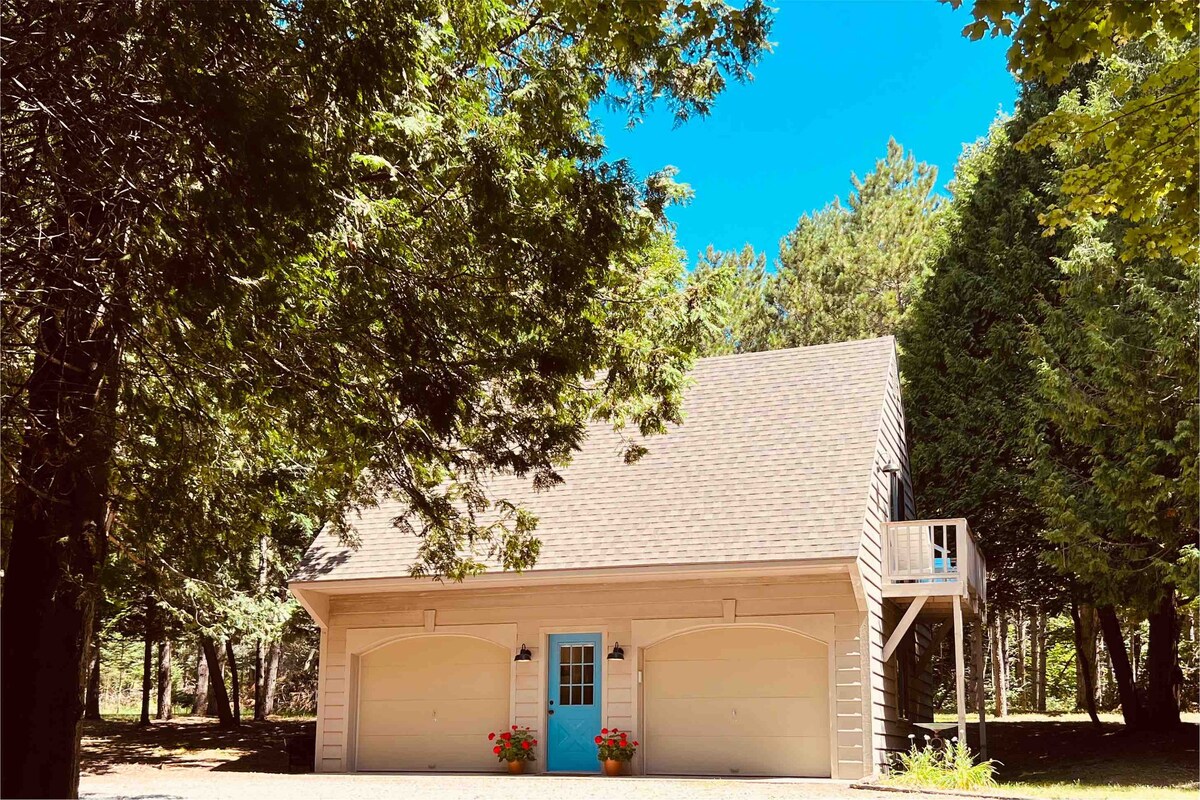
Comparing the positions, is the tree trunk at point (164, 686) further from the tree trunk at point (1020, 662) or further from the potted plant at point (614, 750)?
the tree trunk at point (1020, 662)

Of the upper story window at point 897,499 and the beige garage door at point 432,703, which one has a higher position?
the upper story window at point 897,499

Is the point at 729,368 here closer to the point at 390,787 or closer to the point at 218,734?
the point at 390,787

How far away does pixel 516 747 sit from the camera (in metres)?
15.0

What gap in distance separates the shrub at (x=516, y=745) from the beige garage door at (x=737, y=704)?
1582 millimetres

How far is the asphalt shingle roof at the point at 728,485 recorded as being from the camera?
568 inches

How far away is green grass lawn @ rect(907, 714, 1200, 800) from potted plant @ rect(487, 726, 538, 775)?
6.01 meters

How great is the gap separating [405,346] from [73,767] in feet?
12.5

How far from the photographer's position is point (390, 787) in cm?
1319

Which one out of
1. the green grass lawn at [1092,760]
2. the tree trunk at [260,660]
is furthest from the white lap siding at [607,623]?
the tree trunk at [260,660]

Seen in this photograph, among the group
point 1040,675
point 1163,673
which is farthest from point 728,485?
point 1040,675

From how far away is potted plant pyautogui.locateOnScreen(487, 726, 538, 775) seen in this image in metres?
15.0

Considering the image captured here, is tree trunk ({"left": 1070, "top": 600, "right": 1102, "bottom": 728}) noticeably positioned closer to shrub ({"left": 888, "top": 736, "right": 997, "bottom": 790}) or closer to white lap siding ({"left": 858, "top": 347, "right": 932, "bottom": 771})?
white lap siding ({"left": 858, "top": 347, "right": 932, "bottom": 771})

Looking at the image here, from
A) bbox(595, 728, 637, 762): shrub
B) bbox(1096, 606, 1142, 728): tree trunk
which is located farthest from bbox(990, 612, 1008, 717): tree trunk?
bbox(595, 728, 637, 762): shrub

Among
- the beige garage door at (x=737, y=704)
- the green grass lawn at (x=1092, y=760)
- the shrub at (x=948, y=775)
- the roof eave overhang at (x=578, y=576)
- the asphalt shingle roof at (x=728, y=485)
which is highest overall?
the asphalt shingle roof at (x=728, y=485)
